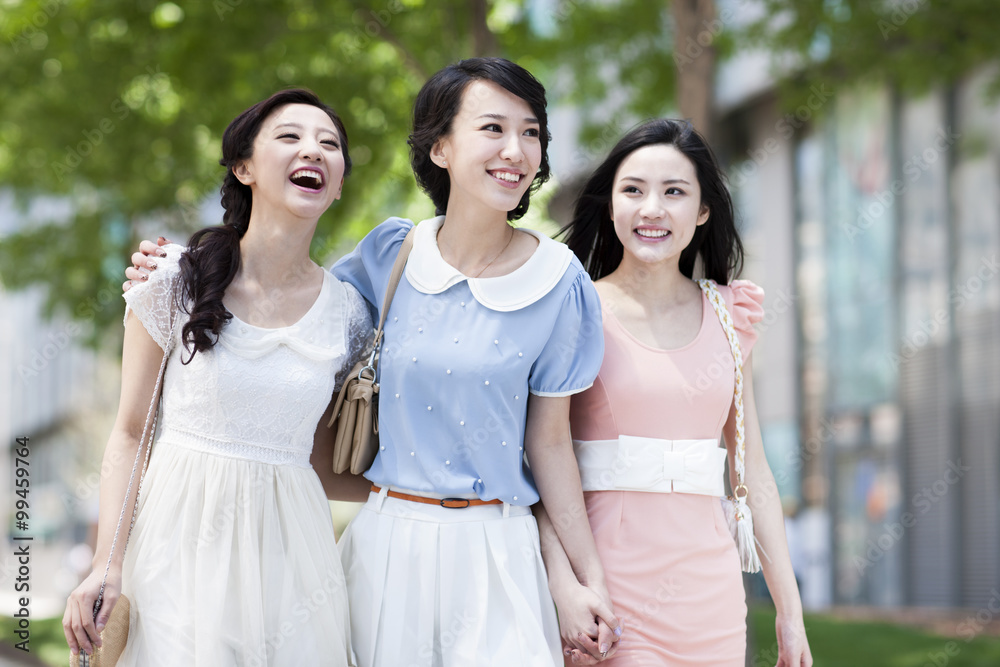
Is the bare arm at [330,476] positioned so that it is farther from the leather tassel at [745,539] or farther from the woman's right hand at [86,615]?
the leather tassel at [745,539]

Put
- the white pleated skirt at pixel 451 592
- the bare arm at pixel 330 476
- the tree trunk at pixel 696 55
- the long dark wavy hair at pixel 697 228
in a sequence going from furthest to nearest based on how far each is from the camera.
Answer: the tree trunk at pixel 696 55 < the long dark wavy hair at pixel 697 228 < the bare arm at pixel 330 476 < the white pleated skirt at pixel 451 592

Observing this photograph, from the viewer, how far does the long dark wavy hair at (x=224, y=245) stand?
2658 mm

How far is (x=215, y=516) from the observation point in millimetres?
2627

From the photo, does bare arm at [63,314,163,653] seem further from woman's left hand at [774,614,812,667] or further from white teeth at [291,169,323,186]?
woman's left hand at [774,614,812,667]

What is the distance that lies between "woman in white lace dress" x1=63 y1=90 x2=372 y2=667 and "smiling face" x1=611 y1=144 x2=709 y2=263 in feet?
2.96

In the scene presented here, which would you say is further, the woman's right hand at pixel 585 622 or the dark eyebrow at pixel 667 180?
the dark eyebrow at pixel 667 180

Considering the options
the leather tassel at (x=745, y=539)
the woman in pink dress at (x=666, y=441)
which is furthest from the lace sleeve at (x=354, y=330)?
the leather tassel at (x=745, y=539)

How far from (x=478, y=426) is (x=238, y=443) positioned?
0.65 metres

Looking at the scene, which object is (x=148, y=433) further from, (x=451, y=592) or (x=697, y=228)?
(x=697, y=228)

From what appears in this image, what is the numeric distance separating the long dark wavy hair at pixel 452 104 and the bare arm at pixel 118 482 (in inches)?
38.0

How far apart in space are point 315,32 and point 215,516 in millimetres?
5405

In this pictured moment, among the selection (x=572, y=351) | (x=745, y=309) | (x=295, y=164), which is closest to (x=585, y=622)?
(x=572, y=351)

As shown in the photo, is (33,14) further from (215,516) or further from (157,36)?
(215,516)

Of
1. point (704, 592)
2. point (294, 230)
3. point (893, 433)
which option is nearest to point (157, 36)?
point (294, 230)
